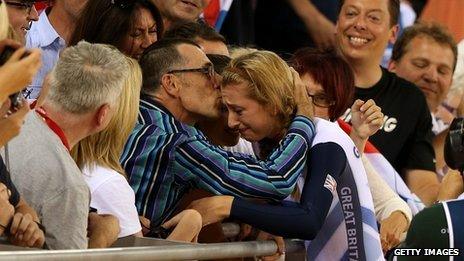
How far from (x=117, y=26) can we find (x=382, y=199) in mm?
1623

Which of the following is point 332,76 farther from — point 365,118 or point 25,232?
point 25,232

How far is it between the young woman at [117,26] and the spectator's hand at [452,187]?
161cm

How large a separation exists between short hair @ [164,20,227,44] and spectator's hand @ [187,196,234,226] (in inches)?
47.5

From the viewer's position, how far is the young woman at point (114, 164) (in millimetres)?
5590

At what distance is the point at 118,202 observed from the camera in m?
5.59

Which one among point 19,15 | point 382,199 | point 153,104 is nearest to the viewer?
point 153,104

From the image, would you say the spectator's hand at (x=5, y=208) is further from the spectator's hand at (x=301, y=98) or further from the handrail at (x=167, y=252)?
the spectator's hand at (x=301, y=98)

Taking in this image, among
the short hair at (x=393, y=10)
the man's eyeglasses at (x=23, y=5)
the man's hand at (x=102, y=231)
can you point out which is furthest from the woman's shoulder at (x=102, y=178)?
the short hair at (x=393, y=10)

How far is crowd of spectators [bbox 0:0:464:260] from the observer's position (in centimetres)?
515

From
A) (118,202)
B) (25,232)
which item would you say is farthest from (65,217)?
(118,202)

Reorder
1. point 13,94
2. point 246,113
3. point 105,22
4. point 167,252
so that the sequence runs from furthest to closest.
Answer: point 105,22 < point 246,113 < point 167,252 < point 13,94

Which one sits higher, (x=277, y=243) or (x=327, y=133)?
(x=327, y=133)

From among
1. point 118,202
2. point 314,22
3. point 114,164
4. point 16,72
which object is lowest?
point 314,22

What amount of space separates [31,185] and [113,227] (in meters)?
0.39
